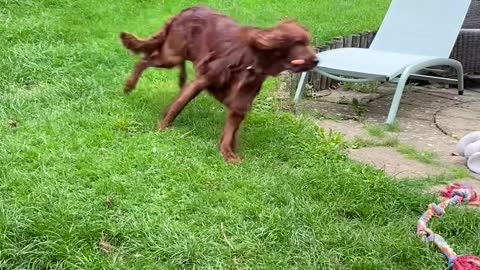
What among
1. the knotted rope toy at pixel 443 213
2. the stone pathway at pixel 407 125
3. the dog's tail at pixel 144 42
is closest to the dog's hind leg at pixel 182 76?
the dog's tail at pixel 144 42

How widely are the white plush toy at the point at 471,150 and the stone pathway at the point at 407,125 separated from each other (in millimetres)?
51

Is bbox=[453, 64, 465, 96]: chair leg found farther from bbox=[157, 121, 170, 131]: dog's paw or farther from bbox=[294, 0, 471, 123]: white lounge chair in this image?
bbox=[157, 121, 170, 131]: dog's paw

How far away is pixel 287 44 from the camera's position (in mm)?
4211

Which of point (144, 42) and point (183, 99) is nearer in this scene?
point (183, 99)

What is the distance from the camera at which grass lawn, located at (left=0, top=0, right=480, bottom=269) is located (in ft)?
10.4

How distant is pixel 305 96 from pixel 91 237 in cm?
373

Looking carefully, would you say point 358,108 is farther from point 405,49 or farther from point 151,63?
point 151,63

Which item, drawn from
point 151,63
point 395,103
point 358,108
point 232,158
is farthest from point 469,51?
point 232,158

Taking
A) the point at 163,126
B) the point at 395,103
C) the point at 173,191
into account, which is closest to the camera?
the point at 173,191

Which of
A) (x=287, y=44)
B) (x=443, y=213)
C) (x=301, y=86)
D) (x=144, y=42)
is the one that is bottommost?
(x=301, y=86)

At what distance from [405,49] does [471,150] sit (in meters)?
2.35

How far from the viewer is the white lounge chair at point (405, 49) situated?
5980 mm

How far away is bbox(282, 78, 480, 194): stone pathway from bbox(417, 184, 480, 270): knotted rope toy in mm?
393

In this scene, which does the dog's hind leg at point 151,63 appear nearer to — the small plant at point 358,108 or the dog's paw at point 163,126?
the dog's paw at point 163,126
